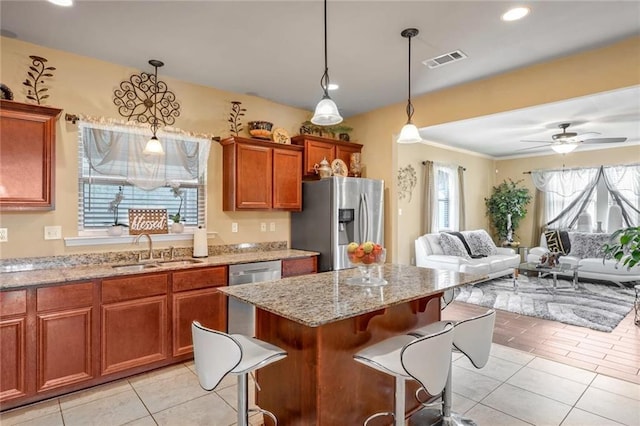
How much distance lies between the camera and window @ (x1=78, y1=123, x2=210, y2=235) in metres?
3.25

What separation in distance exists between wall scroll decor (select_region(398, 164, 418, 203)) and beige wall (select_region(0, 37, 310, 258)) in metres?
3.26

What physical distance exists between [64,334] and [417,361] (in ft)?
8.46

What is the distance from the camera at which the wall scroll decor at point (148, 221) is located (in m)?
3.29

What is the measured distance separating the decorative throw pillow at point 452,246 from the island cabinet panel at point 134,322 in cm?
486

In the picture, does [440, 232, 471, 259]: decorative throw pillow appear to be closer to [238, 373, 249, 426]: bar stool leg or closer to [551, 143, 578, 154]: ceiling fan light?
[551, 143, 578, 154]: ceiling fan light

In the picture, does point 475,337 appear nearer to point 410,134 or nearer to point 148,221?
point 410,134

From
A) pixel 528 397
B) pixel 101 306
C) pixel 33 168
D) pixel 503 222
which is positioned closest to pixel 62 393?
pixel 101 306

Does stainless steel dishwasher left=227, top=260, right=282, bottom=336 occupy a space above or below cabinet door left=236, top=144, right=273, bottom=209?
below

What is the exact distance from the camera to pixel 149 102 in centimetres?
358

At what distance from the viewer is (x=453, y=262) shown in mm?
5770

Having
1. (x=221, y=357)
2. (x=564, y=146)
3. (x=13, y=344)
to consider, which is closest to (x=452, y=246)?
(x=564, y=146)

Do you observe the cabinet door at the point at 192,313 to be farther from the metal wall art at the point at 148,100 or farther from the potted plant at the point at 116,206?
the metal wall art at the point at 148,100

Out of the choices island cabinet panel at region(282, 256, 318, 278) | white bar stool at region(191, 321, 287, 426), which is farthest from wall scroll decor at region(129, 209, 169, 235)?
white bar stool at region(191, 321, 287, 426)

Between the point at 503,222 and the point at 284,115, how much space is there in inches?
247
